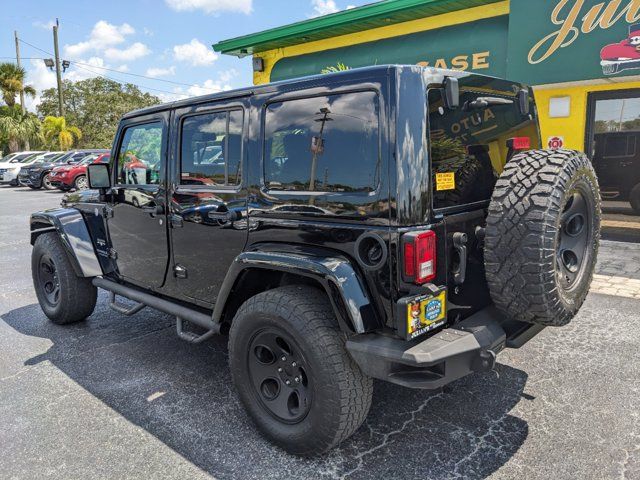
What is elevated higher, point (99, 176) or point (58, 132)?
point (58, 132)

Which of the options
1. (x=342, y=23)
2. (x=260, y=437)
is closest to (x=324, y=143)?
(x=260, y=437)

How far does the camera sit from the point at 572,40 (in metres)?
8.34

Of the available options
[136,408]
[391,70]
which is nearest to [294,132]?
[391,70]

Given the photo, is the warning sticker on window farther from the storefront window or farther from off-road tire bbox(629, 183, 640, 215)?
off-road tire bbox(629, 183, 640, 215)

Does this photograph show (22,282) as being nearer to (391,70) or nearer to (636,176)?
(391,70)

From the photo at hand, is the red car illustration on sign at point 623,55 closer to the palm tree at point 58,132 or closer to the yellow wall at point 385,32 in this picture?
the yellow wall at point 385,32

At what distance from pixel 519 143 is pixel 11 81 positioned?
127 ft

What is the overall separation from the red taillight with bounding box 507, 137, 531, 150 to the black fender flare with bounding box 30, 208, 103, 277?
349cm

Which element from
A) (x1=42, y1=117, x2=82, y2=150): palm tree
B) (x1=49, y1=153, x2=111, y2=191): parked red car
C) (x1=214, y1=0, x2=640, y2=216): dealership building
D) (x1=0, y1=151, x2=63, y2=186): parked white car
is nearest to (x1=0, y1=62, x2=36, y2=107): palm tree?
(x1=42, y1=117, x2=82, y2=150): palm tree

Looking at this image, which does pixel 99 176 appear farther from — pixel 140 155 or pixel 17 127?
pixel 17 127

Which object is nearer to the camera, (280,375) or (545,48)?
(280,375)

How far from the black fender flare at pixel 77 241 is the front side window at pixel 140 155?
0.67m

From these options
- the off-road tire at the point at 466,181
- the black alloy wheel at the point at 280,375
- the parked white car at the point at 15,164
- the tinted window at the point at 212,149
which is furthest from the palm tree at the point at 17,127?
the off-road tire at the point at 466,181

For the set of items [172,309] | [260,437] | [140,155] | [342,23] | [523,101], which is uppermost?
[342,23]
